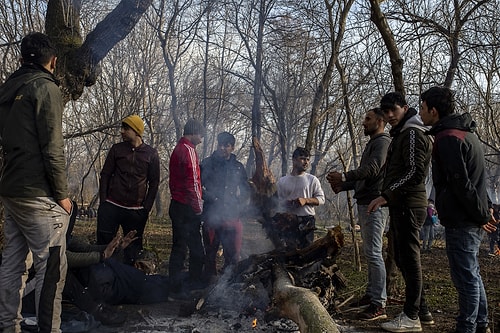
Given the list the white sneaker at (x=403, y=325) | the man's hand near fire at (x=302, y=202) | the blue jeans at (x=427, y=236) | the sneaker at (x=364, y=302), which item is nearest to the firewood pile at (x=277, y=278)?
the sneaker at (x=364, y=302)

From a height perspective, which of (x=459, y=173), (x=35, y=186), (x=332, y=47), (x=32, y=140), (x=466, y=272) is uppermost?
(x=332, y=47)

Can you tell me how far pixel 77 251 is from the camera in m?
4.57

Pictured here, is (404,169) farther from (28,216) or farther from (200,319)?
(28,216)

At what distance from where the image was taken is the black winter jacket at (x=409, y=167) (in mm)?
3953

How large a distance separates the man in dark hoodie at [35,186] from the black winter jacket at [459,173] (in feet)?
10.6

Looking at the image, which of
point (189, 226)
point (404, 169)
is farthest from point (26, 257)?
point (404, 169)

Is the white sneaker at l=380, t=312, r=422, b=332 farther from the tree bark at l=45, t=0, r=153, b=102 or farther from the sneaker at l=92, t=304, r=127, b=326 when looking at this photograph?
the tree bark at l=45, t=0, r=153, b=102

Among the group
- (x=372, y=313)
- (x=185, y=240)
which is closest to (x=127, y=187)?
(x=185, y=240)

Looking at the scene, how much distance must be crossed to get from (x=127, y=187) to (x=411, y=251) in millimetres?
3449

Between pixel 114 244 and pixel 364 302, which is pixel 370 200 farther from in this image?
pixel 114 244

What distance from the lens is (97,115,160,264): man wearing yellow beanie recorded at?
5.40 m

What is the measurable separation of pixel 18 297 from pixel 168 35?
17580 mm

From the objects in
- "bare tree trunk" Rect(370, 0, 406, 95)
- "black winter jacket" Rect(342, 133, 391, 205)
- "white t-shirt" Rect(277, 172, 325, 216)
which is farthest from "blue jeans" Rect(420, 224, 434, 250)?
"black winter jacket" Rect(342, 133, 391, 205)

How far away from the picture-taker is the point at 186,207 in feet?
17.9
